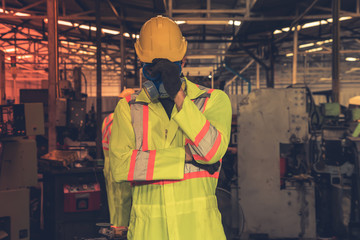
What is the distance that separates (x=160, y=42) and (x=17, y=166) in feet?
A: 8.89

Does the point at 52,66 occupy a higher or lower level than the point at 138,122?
higher

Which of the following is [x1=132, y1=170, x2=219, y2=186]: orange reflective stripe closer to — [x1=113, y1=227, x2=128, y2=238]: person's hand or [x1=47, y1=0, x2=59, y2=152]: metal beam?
[x1=113, y1=227, x2=128, y2=238]: person's hand

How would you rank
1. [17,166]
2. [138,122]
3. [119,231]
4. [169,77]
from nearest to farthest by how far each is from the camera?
[169,77]
[138,122]
[119,231]
[17,166]

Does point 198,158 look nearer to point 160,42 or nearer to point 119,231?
point 160,42

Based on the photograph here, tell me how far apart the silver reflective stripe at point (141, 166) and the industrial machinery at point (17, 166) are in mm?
2518

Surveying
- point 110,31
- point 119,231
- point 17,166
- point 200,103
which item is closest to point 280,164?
point 119,231

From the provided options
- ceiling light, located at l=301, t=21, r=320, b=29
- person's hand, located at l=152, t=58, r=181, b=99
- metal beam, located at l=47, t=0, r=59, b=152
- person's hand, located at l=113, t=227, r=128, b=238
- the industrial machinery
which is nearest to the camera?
person's hand, located at l=152, t=58, r=181, b=99

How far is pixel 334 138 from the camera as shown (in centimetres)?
467

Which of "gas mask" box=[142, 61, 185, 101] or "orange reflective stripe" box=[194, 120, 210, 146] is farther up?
"gas mask" box=[142, 61, 185, 101]

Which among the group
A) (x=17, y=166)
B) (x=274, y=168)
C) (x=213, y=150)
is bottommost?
(x=274, y=168)

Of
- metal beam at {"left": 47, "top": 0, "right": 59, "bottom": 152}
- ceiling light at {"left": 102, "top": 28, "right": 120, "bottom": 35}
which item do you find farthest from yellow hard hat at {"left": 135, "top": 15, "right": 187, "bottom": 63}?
ceiling light at {"left": 102, "top": 28, "right": 120, "bottom": 35}

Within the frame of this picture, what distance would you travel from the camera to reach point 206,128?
1306 mm

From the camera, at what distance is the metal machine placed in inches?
177

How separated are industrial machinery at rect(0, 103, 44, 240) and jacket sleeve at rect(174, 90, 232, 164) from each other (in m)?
2.65
